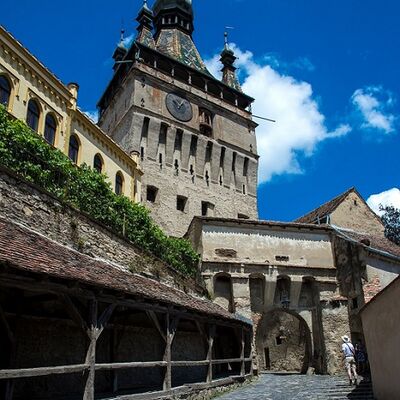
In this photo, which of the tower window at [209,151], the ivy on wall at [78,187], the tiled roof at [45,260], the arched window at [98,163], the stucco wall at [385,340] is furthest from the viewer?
the tower window at [209,151]

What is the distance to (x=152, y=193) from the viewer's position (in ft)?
100

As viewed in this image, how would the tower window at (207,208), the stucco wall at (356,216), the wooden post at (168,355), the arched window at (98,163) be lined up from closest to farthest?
the wooden post at (168,355) < the arched window at (98,163) < the stucco wall at (356,216) < the tower window at (207,208)

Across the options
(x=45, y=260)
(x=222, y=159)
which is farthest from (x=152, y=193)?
(x=45, y=260)

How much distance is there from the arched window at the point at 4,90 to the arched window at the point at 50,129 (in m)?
2.36

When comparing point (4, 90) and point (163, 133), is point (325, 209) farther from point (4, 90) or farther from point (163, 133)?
point (4, 90)

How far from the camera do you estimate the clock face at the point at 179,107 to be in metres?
33.2

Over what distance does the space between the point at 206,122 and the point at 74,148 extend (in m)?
15.6

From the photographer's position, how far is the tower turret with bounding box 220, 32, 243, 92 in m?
41.2

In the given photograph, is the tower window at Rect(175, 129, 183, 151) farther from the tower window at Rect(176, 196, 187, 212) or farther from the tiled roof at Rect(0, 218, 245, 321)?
the tiled roof at Rect(0, 218, 245, 321)

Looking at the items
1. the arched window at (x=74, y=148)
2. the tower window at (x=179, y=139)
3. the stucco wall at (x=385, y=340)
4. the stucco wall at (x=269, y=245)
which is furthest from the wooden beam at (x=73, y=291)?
the tower window at (x=179, y=139)

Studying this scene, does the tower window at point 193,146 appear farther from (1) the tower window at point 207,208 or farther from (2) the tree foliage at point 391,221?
(2) the tree foliage at point 391,221

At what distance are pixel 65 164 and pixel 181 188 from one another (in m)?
17.5

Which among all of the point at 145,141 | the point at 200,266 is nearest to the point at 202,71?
the point at 145,141

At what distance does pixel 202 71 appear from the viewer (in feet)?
123
